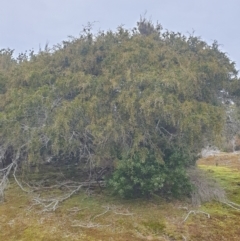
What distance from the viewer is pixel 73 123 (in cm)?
874

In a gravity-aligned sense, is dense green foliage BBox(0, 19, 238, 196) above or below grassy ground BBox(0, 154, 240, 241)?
above

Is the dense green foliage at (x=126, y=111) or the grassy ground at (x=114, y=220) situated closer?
the grassy ground at (x=114, y=220)

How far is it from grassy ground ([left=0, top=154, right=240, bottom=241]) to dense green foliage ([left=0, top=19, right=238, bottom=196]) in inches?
23.2

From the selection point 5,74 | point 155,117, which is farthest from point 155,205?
point 5,74

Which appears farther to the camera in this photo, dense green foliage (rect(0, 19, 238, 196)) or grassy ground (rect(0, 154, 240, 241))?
dense green foliage (rect(0, 19, 238, 196))

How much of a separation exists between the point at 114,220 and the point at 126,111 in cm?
275

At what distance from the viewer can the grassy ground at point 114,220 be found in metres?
6.88

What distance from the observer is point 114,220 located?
7.63 metres

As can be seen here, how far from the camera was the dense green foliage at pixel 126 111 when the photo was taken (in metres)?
8.22

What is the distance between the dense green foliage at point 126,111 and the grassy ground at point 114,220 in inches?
23.2

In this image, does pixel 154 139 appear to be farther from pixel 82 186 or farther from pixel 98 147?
pixel 82 186

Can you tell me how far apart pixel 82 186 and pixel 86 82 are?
3.42 m

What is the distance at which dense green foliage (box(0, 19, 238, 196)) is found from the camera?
27.0 ft

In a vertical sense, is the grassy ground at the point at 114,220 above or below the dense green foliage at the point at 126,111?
below
